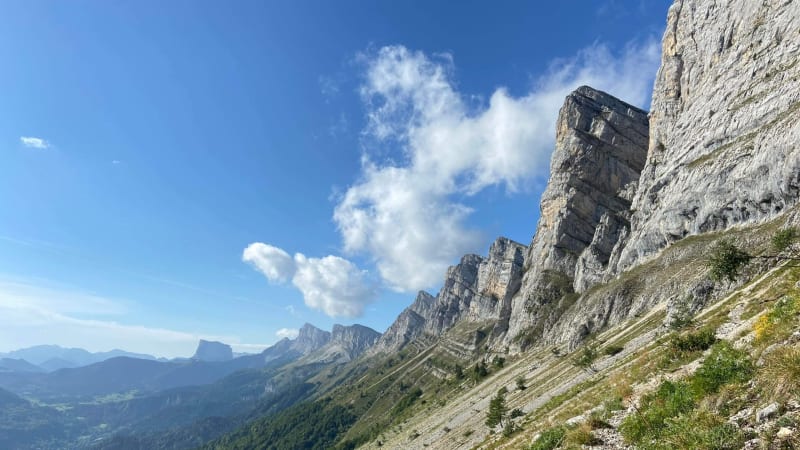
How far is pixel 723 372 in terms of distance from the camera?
47.3ft

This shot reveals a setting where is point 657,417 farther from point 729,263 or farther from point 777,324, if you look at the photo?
point 729,263

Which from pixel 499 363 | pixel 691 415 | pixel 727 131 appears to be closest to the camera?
pixel 691 415

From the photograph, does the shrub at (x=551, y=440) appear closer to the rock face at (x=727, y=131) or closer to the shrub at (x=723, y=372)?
the shrub at (x=723, y=372)

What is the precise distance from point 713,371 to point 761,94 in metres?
150

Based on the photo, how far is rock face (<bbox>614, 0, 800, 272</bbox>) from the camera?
99.6m

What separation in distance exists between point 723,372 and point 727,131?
154 meters

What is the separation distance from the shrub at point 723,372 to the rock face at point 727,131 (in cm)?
10701

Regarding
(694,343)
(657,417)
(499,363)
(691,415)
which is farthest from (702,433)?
(499,363)

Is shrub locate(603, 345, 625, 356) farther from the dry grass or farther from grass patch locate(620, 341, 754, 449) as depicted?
the dry grass

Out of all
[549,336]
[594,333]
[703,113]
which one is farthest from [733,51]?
[549,336]

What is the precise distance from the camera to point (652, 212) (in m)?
158

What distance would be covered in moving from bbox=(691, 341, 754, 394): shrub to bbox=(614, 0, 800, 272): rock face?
107011 millimetres

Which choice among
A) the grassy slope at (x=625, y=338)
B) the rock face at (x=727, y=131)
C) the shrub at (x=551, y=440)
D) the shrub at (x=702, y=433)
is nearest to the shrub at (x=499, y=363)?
the grassy slope at (x=625, y=338)

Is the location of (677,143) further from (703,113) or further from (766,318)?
(766,318)
